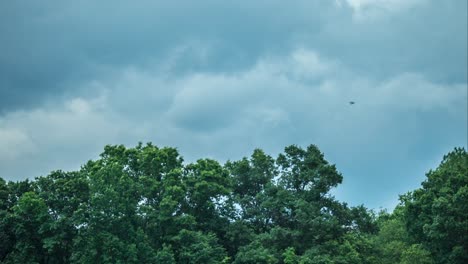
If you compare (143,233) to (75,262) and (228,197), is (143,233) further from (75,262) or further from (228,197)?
(228,197)

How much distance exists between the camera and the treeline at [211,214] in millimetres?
48375

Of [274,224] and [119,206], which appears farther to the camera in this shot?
[274,224]

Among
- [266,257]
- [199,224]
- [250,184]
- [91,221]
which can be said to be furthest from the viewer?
[250,184]

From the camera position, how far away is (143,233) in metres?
49.5

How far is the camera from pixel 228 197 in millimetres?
57594

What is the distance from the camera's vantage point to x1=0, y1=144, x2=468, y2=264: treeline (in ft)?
159

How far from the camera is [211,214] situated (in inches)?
2251

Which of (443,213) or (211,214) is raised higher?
(211,214)

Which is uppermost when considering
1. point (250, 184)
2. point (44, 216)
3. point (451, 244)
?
point (250, 184)

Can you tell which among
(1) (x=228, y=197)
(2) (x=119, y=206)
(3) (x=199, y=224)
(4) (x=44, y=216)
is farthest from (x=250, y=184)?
(4) (x=44, y=216)

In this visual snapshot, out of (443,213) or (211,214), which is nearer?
Result: (443,213)

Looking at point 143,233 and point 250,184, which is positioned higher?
point 250,184

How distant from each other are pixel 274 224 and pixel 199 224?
7.20 m

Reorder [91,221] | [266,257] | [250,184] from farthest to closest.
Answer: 1. [250,184]
2. [266,257]
3. [91,221]
